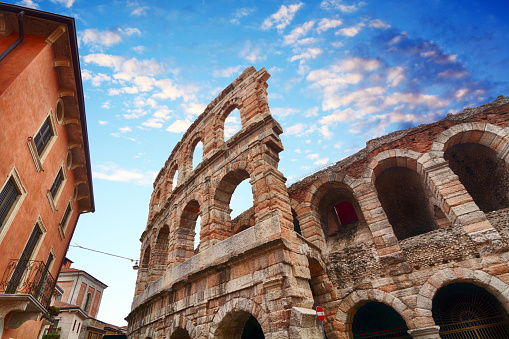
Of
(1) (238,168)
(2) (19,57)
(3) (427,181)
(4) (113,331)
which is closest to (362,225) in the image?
(3) (427,181)

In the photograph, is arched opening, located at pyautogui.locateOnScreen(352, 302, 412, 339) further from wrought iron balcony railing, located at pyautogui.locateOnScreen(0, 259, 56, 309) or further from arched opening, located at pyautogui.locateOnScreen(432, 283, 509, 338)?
wrought iron balcony railing, located at pyautogui.locateOnScreen(0, 259, 56, 309)

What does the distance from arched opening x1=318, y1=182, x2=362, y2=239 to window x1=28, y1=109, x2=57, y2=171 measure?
9.00m

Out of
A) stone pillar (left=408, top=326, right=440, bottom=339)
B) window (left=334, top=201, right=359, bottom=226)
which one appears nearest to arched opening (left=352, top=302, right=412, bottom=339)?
stone pillar (left=408, top=326, right=440, bottom=339)

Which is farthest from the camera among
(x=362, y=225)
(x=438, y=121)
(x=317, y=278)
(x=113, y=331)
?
(x=113, y=331)

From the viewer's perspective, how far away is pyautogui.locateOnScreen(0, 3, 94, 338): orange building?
547 cm

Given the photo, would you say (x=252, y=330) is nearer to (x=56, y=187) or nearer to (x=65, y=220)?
(x=56, y=187)

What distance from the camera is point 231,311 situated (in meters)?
6.14

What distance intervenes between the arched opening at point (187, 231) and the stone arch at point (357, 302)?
5517mm

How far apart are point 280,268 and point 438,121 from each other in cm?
778

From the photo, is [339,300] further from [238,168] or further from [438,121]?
[438,121]

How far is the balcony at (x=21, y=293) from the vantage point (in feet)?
18.3

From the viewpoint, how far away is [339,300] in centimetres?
770

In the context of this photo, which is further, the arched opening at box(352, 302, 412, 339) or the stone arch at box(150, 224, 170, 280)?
the stone arch at box(150, 224, 170, 280)

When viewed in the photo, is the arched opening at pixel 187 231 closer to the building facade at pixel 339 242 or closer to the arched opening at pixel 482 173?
the building facade at pixel 339 242
